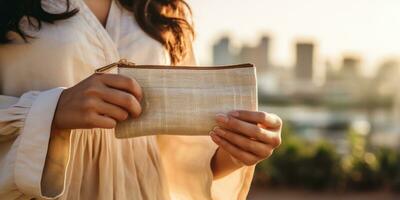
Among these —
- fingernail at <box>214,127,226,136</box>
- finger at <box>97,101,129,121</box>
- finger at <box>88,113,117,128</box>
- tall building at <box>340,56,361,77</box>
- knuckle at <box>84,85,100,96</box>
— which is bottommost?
tall building at <box>340,56,361,77</box>

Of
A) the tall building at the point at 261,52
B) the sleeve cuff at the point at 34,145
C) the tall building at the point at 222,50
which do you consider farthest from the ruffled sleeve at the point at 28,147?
the tall building at the point at 261,52

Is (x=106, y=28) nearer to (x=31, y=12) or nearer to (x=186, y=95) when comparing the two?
(x=31, y=12)

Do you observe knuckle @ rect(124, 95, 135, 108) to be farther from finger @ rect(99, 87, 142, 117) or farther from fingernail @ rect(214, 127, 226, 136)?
fingernail @ rect(214, 127, 226, 136)

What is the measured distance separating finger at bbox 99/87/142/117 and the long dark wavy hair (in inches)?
13.5

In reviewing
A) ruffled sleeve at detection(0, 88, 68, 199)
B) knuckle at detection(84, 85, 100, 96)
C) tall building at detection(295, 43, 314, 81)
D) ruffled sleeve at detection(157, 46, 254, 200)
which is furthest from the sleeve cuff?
tall building at detection(295, 43, 314, 81)

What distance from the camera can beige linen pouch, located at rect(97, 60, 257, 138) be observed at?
4.13 ft

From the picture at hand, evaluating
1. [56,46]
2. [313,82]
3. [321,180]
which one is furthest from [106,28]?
[313,82]

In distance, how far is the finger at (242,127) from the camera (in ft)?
3.99

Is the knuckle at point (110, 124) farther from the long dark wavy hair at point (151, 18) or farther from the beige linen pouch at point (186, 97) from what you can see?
the long dark wavy hair at point (151, 18)

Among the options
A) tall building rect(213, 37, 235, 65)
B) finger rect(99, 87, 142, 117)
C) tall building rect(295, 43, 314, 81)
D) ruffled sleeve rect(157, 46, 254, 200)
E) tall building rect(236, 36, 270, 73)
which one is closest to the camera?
finger rect(99, 87, 142, 117)

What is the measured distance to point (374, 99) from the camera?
43219 millimetres

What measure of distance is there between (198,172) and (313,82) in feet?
155

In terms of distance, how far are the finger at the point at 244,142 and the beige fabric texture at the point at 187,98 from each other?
42 mm

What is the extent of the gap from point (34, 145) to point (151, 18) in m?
0.51
